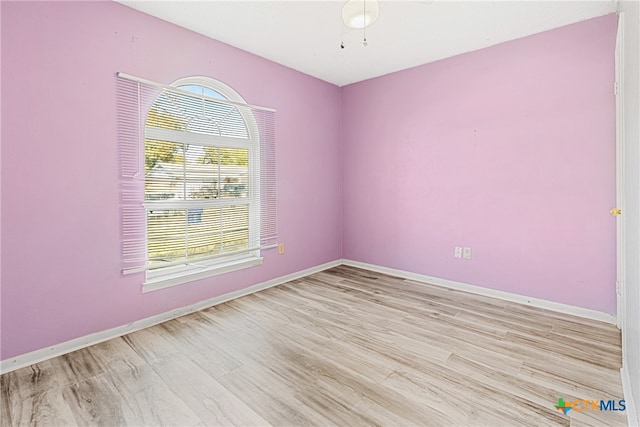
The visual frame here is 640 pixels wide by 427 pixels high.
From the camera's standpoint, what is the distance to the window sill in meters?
2.59

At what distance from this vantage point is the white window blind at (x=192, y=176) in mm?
2438

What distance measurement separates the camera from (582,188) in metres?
2.63

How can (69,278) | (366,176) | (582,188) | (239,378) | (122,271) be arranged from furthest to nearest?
(366,176) < (582,188) < (122,271) < (69,278) < (239,378)

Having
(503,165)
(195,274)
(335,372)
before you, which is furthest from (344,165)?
(335,372)

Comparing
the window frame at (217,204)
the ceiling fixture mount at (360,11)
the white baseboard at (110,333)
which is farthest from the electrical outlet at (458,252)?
the ceiling fixture mount at (360,11)

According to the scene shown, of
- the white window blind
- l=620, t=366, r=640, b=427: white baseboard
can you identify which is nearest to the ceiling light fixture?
the white window blind

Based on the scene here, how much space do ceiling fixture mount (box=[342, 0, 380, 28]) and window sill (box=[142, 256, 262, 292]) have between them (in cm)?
234

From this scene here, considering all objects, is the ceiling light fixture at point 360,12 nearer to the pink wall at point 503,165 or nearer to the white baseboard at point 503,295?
the pink wall at point 503,165

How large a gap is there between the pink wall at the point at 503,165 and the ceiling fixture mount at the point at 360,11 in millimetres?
1899

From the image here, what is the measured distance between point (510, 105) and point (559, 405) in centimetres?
247

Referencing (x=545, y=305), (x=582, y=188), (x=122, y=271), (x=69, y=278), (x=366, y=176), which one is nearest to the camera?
(x=69, y=278)

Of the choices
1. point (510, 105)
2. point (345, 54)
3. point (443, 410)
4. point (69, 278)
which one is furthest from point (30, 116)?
point (510, 105)

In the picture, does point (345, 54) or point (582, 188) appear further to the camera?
point (345, 54)

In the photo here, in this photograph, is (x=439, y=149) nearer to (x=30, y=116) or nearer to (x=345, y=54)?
(x=345, y=54)
